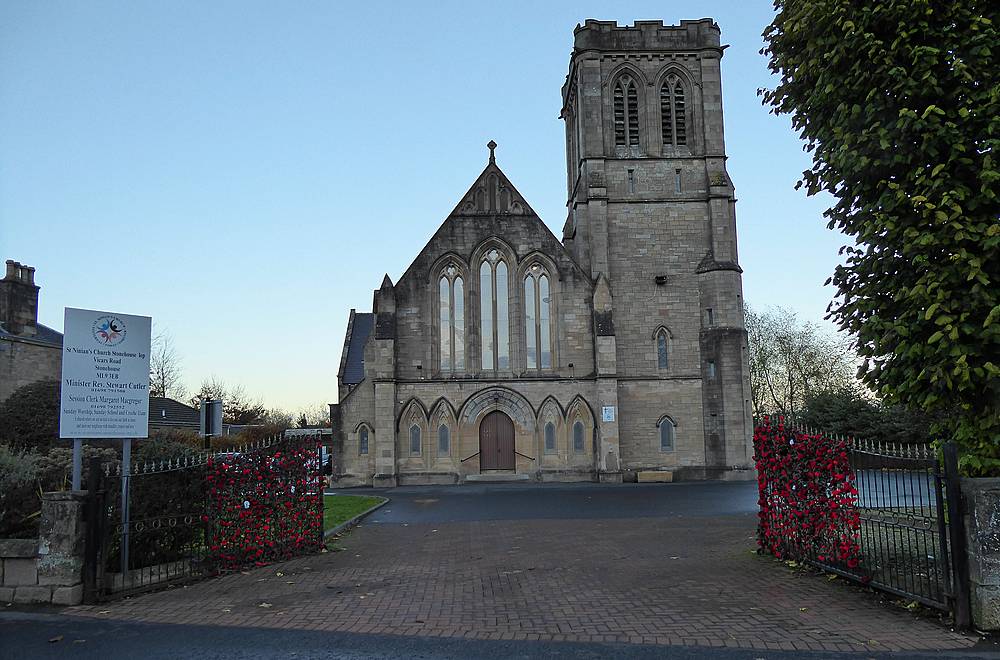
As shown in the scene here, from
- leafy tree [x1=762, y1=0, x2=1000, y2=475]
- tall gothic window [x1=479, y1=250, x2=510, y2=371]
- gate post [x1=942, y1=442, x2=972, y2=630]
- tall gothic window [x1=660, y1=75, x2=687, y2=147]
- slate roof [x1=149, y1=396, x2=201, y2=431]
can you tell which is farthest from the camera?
slate roof [x1=149, y1=396, x2=201, y2=431]

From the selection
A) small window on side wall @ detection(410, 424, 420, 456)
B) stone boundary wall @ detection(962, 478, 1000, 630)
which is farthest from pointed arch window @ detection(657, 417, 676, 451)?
stone boundary wall @ detection(962, 478, 1000, 630)

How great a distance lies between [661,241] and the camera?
1324 inches

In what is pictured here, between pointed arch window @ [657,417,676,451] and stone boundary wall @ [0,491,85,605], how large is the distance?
2594 cm

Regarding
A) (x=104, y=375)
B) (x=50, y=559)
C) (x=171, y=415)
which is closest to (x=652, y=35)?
(x=104, y=375)

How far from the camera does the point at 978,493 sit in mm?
7633

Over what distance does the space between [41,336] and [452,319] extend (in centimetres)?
1732

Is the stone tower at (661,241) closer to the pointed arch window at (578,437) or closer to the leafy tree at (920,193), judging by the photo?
the pointed arch window at (578,437)

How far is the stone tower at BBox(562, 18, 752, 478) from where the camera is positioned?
105 feet

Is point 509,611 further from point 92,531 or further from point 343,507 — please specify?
point 343,507

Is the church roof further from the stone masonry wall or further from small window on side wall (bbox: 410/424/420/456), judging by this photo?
the stone masonry wall

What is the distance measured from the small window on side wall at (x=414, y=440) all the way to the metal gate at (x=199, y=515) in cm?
1851

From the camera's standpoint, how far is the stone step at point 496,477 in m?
31.6

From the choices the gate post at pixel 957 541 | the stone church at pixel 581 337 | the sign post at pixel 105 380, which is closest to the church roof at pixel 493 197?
the stone church at pixel 581 337

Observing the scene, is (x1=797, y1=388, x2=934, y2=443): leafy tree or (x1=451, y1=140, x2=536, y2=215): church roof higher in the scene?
(x1=451, y1=140, x2=536, y2=215): church roof
